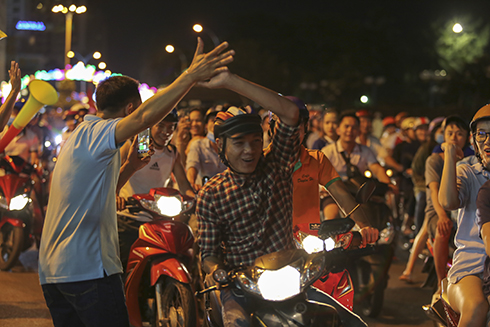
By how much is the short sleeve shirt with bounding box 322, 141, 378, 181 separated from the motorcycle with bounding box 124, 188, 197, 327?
8.14 ft

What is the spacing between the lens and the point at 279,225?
11.1 ft

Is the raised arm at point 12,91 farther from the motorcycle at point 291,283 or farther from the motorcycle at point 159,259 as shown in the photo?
the motorcycle at point 291,283

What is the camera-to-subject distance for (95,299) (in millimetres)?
2963

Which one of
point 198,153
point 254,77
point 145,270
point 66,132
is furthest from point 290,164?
point 254,77

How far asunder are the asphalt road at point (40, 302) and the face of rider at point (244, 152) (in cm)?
328

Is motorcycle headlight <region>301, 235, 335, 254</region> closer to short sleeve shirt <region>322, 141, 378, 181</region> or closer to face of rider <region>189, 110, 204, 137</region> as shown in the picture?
short sleeve shirt <region>322, 141, 378, 181</region>

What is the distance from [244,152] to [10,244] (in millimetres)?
5875

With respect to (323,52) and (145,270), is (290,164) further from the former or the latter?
(323,52)

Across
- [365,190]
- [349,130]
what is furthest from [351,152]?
[365,190]

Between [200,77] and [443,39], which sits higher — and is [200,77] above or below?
below

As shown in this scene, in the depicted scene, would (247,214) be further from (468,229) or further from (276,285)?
(468,229)

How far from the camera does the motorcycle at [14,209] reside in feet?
26.2

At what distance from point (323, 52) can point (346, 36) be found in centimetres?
276

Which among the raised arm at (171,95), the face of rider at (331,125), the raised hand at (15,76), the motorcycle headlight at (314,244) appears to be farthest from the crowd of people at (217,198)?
the face of rider at (331,125)
